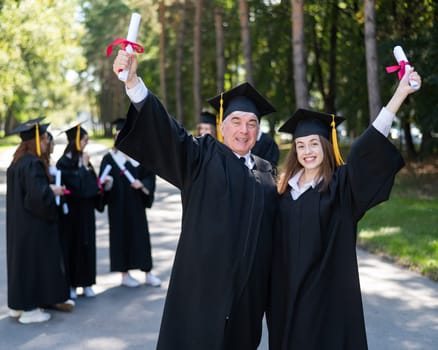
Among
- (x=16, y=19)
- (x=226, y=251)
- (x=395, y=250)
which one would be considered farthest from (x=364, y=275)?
(x=16, y=19)

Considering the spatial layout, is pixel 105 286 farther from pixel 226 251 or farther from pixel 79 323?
pixel 226 251

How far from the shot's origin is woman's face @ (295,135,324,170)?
13.3ft

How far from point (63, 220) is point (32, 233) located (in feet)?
2.65

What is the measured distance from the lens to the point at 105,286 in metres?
7.92

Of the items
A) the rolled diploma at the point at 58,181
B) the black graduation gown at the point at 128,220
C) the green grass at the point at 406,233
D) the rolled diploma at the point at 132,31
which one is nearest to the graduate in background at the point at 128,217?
the black graduation gown at the point at 128,220

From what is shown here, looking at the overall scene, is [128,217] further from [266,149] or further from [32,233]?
[266,149]

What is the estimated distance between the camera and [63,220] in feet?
24.0

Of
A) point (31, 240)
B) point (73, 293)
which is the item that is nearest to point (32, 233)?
point (31, 240)

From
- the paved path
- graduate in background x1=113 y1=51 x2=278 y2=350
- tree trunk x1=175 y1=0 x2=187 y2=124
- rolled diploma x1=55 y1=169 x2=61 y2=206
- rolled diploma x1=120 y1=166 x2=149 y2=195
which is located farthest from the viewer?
tree trunk x1=175 y1=0 x2=187 y2=124

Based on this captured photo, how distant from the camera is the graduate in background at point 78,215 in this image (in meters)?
7.31

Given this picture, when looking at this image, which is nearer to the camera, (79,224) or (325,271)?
(325,271)

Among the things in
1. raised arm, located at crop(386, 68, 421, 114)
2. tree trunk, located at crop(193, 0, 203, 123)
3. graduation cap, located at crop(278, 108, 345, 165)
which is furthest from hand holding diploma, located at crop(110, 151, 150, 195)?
tree trunk, located at crop(193, 0, 203, 123)

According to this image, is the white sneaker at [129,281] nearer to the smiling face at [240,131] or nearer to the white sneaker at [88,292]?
the white sneaker at [88,292]

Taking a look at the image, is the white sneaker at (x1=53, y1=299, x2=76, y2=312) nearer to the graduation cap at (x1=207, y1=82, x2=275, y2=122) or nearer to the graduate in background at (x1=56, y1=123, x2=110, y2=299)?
the graduate in background at (x1=56, y1=123, x2=110, y2=299)
